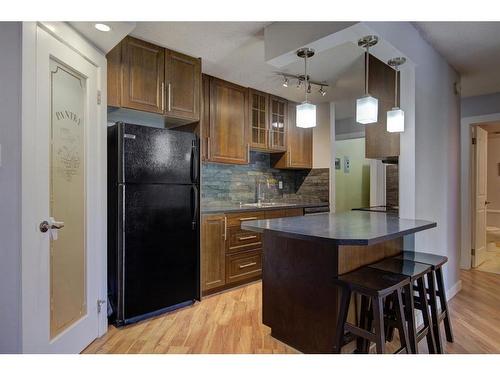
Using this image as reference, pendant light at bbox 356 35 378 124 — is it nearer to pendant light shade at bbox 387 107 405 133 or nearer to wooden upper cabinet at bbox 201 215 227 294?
pendant light shade at bbox 387 107 405 133

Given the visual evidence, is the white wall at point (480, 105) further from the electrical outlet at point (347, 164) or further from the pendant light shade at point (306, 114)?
the pendant light shade at point (306, 114)

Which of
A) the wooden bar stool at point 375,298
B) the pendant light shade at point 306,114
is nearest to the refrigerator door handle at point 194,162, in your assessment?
the pendant light shade at point 306,114

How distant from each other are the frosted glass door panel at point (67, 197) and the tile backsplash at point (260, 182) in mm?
1610

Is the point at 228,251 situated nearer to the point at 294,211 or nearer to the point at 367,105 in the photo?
the point at 294,211

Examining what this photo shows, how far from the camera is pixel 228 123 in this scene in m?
3.40

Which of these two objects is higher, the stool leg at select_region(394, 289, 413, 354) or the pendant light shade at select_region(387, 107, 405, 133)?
the pendant light shade at select_region(387, 107, 405, 133)

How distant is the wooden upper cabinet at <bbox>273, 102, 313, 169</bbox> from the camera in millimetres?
4164

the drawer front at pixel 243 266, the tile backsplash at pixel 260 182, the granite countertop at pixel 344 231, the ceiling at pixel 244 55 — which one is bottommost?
the drawer front at pixel 243 266

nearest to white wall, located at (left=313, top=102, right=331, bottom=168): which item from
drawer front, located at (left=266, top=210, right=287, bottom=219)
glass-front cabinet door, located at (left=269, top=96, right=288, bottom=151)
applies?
glass-front cabinet door, located at (left=269, top=96, right=288, bottom=151)

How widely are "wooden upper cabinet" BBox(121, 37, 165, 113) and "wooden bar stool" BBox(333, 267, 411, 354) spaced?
2.00 metres

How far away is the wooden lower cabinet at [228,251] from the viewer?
2.93 meters
